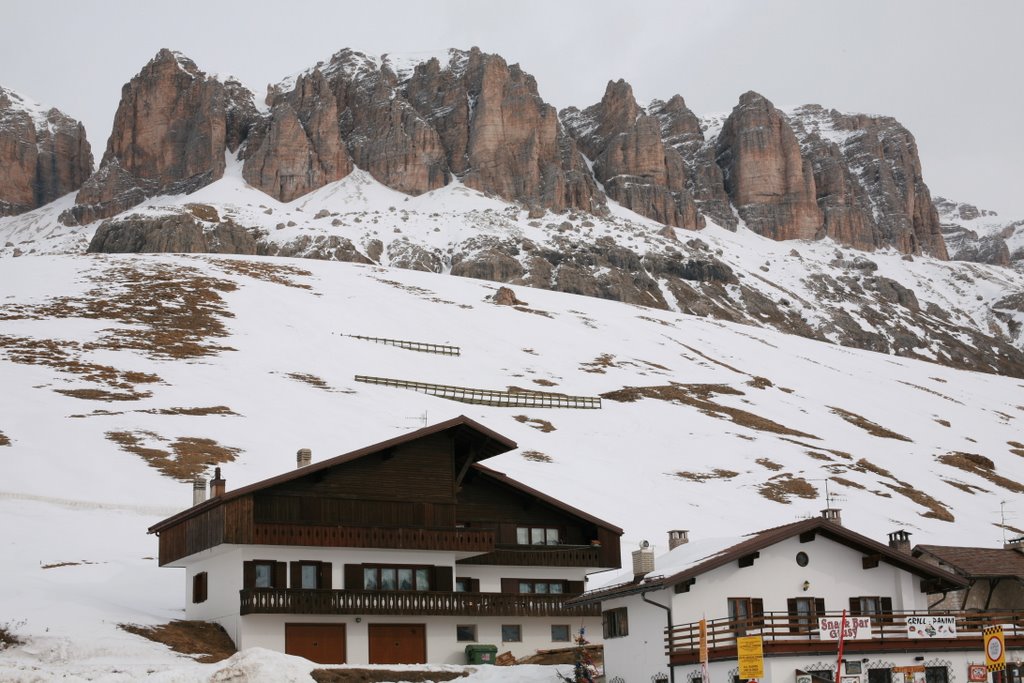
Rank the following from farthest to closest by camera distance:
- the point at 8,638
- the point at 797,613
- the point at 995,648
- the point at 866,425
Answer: the point at 866,425 → the point at 8,638 → the point at 797,613 → the point at 995,648

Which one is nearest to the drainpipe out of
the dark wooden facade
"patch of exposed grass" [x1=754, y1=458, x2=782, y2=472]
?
the dark wooden facade

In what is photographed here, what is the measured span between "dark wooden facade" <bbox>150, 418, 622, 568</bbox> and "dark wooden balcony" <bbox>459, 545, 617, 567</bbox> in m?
0.04

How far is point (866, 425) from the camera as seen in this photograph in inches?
4232

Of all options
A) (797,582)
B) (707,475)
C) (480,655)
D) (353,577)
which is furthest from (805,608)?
(707,475)

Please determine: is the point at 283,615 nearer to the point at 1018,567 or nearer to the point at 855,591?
the point at 855,591

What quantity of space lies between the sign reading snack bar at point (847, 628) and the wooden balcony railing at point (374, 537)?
15.7 meters

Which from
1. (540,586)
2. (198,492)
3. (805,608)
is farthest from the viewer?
(198,492)

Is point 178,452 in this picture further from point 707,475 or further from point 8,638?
point 707,475

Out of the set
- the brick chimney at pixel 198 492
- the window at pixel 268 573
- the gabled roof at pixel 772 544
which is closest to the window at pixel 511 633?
the window at pixel 268 573

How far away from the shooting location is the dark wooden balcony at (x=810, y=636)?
31.5 meters

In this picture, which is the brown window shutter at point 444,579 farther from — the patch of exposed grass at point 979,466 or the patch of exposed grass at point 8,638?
the patch of exposed grass at point 979,466

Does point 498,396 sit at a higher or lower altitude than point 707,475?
higher

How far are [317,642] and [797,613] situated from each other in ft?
55.8

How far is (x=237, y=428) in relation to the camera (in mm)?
74562
